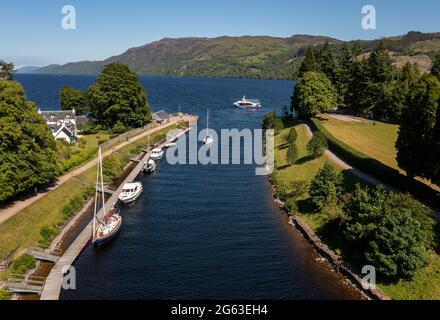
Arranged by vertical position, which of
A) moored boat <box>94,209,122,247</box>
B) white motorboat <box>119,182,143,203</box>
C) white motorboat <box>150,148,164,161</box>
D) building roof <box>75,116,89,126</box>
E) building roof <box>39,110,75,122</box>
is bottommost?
moored boat <box>94,209,122,247</box>

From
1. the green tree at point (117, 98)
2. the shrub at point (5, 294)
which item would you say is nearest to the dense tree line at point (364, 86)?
the green tree at point (117, 98)

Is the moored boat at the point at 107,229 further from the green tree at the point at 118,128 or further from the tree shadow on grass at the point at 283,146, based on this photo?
the green tree at the point at 118,128

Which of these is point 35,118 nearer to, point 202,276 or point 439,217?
point 202,276

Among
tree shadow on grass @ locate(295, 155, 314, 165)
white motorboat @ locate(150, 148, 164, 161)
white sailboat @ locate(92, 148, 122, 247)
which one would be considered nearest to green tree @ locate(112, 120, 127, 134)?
white motorboat @ locate(150, 148, 164, 161)

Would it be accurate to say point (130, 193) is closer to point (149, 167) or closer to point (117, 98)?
point (149, 167)

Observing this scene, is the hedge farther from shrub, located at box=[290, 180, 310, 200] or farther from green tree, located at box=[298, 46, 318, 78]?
green tree, located at box=[298, 46, 318, 78]

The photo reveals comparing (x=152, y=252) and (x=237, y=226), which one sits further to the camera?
(x=237, y=226)

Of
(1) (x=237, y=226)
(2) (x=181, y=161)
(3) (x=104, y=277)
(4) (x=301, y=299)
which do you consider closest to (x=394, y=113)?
(2) (x=181, y=161)
